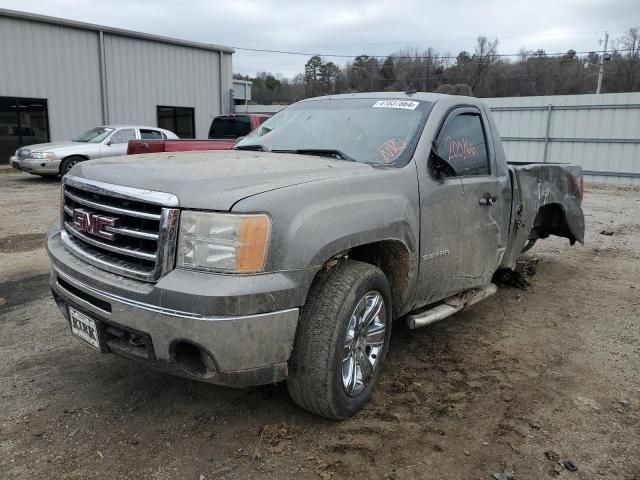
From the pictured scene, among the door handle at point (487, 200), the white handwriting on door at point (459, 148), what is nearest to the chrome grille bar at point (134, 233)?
the white handwriting on door at point (459, 148)

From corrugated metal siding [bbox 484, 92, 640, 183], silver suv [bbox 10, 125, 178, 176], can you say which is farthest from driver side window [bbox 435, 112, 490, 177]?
corrugated metal siding [bbox 484, 92, 640, 183]

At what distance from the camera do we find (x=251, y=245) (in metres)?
2.49

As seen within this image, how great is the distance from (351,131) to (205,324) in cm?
198

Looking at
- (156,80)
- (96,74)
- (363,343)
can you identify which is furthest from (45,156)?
(363,343)

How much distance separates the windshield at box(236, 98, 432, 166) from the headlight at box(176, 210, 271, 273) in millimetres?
1283

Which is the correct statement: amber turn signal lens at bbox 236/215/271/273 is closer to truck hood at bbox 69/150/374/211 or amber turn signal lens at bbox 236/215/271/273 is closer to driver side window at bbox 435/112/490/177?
truck hood at bbox 69/150/374/211

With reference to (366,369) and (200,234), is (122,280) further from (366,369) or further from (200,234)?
(366,369)

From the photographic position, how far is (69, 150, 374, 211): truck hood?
258 cm

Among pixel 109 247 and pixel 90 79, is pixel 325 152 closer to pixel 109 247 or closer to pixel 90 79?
pixel 109 247

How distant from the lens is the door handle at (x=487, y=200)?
13.2ft

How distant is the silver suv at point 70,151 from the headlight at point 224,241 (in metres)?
12.7

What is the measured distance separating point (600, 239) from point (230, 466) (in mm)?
7856

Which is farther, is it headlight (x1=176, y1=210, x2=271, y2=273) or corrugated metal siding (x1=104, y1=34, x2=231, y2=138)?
corrugated metal siding (x1=104, y1=34, x2=231, y2=138)

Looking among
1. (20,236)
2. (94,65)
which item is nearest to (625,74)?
(94,65)
